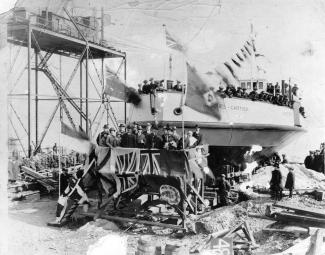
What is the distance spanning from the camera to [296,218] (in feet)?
26.4

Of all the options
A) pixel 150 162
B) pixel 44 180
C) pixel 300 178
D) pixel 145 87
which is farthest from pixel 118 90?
pixel 300 178

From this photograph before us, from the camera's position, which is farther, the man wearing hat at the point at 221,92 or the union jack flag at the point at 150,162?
the man wearing hat at the point at 221,92

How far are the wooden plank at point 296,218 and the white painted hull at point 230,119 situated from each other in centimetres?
580

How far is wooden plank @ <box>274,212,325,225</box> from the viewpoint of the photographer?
7732 mm

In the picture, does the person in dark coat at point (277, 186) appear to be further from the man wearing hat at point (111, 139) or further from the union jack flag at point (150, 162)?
the man wearing hat at point (111, 139)

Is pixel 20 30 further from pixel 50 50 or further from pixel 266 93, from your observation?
pixel 266 93

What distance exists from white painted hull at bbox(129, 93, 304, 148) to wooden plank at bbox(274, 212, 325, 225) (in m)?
5.80

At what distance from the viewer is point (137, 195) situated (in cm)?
985

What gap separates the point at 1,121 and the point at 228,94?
376 inches

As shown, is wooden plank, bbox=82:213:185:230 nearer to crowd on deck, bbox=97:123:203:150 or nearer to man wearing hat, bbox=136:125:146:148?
crowd on deck, bbox=97:123:203:150

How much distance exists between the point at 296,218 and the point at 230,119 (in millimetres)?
6936

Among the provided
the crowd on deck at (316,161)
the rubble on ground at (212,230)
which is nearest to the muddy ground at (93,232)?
the rubble on ground at (212,230)

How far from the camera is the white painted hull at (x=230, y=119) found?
14.0m

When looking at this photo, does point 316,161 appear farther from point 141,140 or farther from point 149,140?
point 141,140
